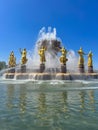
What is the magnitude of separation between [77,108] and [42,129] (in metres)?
3.50

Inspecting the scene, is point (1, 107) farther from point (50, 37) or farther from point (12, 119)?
point (50, 37)

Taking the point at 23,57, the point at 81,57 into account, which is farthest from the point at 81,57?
the point at 23,57

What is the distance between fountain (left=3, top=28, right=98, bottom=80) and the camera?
113 feet

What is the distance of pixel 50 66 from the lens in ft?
137

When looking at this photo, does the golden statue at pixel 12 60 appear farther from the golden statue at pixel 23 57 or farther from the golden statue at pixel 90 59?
the golden statue at pixel 90 59

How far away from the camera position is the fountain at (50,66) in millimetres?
34356

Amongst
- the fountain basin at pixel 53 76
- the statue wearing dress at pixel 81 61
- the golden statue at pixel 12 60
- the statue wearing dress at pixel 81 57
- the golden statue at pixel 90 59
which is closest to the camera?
the fountain basin at pixel 53 76

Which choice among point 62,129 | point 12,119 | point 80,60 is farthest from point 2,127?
point 80,60

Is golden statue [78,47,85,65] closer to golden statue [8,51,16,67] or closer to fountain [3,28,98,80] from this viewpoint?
fountain [3,28,98,80]

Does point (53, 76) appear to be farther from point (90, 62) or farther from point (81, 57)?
point (90, 62)

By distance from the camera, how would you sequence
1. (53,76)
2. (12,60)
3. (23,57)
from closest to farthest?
1. (53,76)
2. (23,57)
3. (12,60)

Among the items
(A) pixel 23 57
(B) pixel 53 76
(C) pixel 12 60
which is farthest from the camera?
(C) pixel 12 60

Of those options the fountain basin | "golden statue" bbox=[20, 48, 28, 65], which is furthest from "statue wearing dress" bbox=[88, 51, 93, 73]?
"golden statue" bbox=[20, 48, 28, 65]

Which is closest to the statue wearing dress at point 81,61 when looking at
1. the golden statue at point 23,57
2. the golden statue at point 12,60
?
the golden statue at point 23,57
